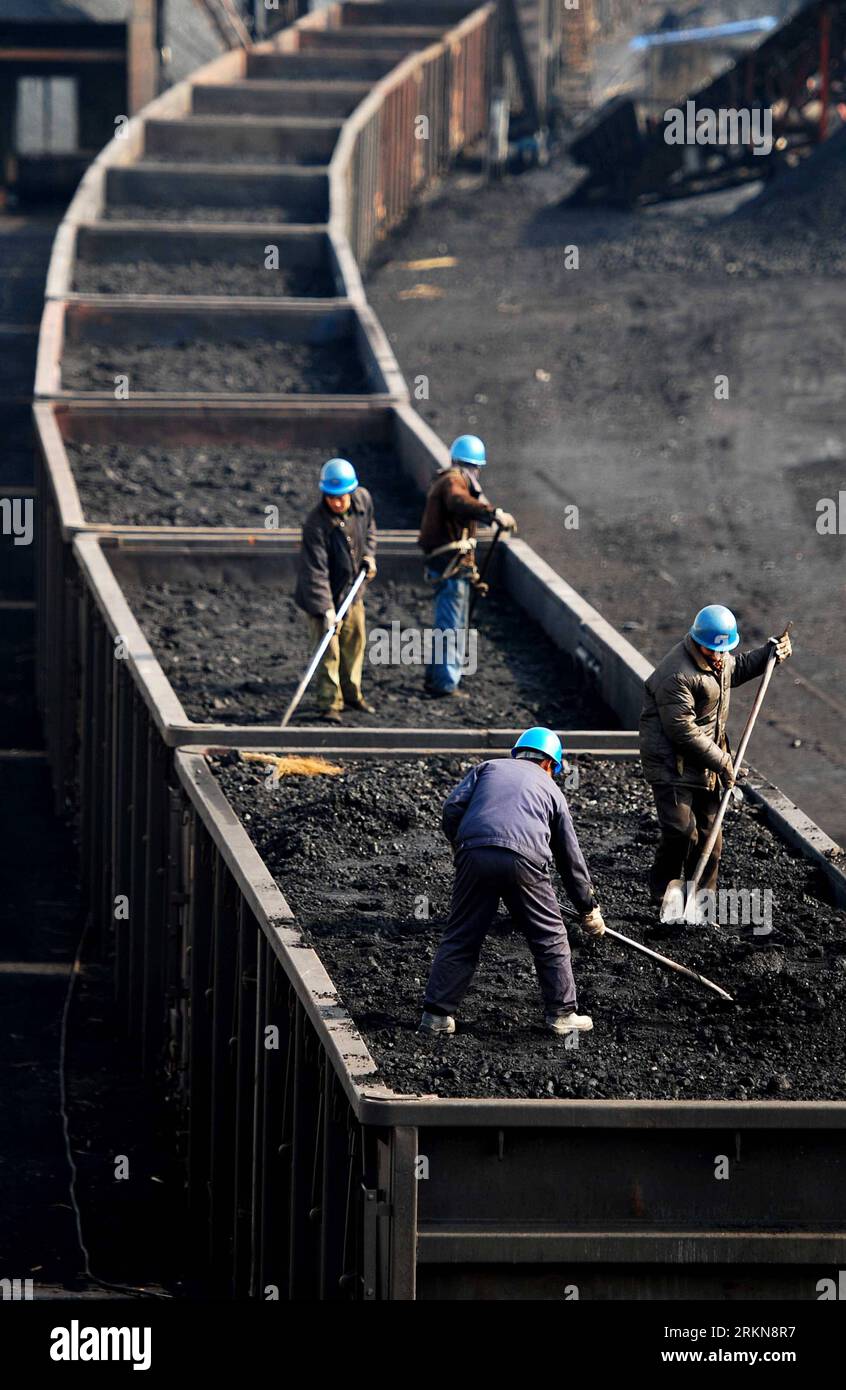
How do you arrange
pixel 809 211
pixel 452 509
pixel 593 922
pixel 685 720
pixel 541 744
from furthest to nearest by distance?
1. pixel 809 211
2. pixel 452 509
3. pixel 685 720
4. pixel 593 922
5. pixel 541 744

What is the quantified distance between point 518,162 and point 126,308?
19.7 meters

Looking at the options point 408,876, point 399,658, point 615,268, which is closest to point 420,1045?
point 408,876

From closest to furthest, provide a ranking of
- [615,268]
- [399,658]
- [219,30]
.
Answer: [399,658] → [615,268] → [219,30]

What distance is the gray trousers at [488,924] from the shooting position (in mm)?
8547

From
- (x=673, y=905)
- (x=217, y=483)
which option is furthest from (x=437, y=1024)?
(x=217, y=483)

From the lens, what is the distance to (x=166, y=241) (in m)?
24.9

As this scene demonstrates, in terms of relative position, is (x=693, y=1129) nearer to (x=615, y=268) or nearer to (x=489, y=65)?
(x=615, y=268)

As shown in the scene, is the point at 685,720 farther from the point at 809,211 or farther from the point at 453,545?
the point at 809,211

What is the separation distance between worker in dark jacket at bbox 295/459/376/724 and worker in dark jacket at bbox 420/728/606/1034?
461cm

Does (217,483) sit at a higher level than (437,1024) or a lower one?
higher

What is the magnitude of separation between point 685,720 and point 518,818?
185 centimetres

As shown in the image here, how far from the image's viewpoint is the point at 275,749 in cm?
1188

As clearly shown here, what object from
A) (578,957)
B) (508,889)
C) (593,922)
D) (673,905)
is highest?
(508,889)

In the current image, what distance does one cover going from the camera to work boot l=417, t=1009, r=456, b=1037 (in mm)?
8609
